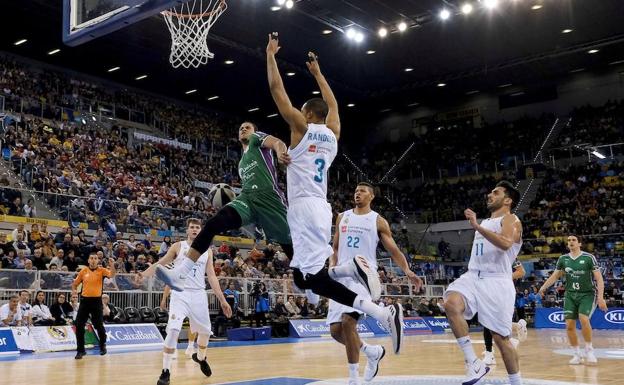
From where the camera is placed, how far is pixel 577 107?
36281mm

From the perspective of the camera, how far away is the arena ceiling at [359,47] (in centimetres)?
2500

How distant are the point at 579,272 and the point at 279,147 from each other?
7338mm

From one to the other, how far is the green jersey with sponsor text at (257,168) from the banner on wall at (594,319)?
19.7 m

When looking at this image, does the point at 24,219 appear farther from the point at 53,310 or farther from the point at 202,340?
the point at 202,340

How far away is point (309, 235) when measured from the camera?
588cm

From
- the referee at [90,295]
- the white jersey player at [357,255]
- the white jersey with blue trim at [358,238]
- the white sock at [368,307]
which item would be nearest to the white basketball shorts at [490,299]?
the white jersey player at [357,255]

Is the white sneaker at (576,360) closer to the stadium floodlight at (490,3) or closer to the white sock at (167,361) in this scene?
the white sock at (167,361)

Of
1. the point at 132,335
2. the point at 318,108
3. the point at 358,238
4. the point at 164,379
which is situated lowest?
the point at 132,335

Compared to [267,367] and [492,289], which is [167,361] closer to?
[267,367]

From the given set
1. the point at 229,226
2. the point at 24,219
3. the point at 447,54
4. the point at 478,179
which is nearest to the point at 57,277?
the point at 24,219

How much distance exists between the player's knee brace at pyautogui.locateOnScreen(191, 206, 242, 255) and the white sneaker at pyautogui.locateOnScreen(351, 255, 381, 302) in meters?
1.21

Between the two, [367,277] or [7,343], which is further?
[7,343]

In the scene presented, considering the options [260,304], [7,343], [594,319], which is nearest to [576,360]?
[260,304]

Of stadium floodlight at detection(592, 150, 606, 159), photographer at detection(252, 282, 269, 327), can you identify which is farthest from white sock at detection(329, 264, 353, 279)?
stadium floodlight at detection(592, 150, 606, 159)
